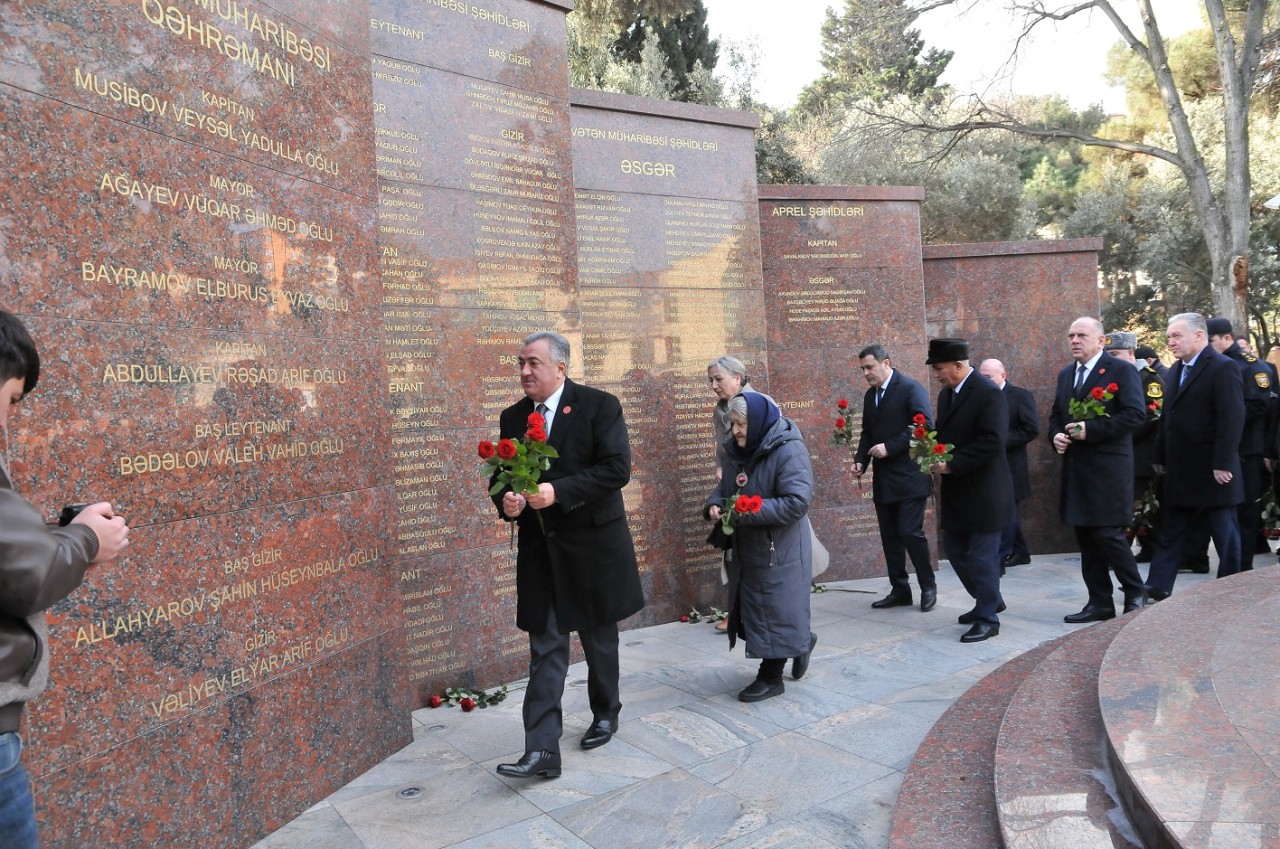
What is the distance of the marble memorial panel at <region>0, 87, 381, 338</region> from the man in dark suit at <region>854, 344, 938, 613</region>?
4384 millimetres

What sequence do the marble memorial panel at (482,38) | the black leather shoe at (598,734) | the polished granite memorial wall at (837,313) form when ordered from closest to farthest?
1. the black leather shoe at (598,734)
2. the marble memorial panel at (482,38)
3. the polished granite memorial wall at (837,313)

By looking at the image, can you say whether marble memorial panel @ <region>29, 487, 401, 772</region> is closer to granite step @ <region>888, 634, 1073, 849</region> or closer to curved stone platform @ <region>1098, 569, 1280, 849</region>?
granite step @ <region>888, 634, 1073, 849</region>

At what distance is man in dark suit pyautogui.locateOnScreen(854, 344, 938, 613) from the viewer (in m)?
7.17

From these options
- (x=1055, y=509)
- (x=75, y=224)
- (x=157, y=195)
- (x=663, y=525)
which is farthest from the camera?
(x=1055, y=509)

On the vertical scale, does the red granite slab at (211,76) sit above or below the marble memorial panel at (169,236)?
above

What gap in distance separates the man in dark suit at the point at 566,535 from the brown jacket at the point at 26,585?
2.24 meters

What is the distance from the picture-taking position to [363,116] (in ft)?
14.6

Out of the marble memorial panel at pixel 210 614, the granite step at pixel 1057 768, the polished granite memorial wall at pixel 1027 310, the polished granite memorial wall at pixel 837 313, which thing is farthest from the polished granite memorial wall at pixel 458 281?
the polished granite memorial wall at pixel 1027 310

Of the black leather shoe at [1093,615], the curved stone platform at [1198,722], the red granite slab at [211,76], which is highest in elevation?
the red granite slab at [211,76]

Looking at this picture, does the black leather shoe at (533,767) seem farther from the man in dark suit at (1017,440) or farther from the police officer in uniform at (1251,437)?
the police officer in uniform at (1251,437)

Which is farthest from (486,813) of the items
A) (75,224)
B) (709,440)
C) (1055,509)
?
(1055,509)

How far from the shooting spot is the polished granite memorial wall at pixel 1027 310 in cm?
952

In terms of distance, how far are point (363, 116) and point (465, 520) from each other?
8.07ft

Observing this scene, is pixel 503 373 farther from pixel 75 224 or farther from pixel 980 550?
pixel 980 550
